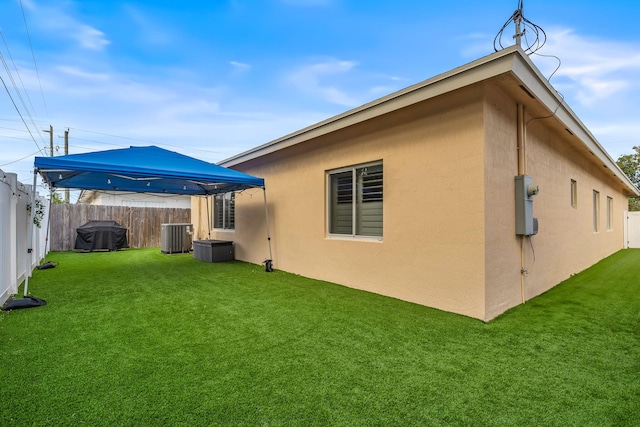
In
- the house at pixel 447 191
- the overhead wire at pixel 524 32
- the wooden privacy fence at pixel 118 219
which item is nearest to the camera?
the house at pixel 447 191

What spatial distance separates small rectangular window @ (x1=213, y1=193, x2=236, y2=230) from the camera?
893cm

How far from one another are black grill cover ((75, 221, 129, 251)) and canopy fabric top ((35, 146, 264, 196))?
3576 millimetres

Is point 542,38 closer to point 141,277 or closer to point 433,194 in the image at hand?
point 433,194

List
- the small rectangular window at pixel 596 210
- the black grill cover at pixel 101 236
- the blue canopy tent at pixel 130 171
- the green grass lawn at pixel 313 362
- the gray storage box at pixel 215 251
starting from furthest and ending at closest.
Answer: the black grill cover at pixel 101 236
the small rectangular window at pixel 596 210
the gray storage box at pixel 215 251
the blue canopy tent at pixel 130 171
the green grass lawn at pixel 313 362

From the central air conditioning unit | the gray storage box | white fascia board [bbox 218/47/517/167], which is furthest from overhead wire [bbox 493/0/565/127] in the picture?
the central air conditioning unit

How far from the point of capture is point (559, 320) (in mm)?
3473

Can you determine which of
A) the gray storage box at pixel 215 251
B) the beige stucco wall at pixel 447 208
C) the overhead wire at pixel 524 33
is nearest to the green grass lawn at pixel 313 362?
the beige stucco wall at pixel 447 208

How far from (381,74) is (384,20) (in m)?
1.83

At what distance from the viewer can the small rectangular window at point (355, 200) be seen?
15.7 feet

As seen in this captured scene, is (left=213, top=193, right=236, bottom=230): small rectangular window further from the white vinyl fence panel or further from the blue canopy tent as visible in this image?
the white vinyl fence panel

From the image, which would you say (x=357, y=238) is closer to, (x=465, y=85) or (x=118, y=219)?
(x=465, y=85)

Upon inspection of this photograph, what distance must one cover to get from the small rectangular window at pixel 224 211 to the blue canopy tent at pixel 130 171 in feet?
2.77

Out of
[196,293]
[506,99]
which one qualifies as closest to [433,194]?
[506,99]

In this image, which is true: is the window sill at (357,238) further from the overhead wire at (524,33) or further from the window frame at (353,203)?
the overhead wire at (524,33)
